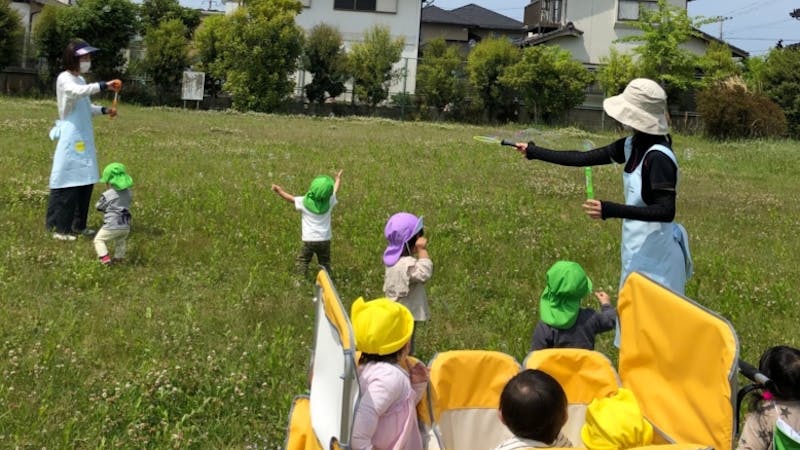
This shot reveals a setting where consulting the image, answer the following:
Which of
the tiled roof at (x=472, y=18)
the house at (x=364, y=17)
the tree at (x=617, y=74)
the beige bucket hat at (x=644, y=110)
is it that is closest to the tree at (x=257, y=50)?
the house at (x=364, y=17)

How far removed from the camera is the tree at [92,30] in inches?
1441

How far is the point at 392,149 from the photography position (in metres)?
18.9

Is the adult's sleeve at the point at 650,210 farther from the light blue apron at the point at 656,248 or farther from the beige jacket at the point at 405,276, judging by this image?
the beige jacket at the point at 405,276

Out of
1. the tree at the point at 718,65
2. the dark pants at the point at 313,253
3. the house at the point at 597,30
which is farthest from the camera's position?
the house at the point at 597,30

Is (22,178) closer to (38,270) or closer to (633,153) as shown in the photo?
(38,270)

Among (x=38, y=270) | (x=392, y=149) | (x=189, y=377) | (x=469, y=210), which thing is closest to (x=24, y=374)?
(x=189, y=377)

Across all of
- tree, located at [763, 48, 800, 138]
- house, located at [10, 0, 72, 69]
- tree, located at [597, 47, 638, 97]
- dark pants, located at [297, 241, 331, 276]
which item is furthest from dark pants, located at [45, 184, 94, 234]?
tree, located at [597, 47, 638, 97]

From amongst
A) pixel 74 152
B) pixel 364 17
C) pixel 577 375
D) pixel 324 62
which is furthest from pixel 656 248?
pixel 364 17

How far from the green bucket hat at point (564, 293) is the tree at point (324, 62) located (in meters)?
35.4

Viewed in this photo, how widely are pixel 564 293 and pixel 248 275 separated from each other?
3.88m

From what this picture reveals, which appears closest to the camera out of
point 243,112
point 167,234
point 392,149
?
point 167,234

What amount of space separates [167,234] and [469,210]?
14.6 ft

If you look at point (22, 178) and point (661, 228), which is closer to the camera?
point (661, 228)

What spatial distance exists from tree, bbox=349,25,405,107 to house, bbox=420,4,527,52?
1612cm
